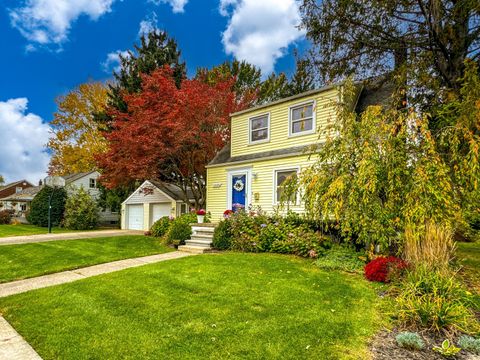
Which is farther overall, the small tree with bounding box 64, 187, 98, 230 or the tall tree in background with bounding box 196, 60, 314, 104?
the tall tree in background with bounding box 196, 60, 314, 104

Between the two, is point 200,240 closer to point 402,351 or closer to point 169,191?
point 402,351

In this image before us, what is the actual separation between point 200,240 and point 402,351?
8419 millimetres

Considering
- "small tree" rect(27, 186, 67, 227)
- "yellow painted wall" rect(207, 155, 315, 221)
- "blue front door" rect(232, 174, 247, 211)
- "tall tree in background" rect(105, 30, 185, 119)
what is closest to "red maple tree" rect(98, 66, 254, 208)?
"yellow painted wall" rect(207, 155, 315, 221)

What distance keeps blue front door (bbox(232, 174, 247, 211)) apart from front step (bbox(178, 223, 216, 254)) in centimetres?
198

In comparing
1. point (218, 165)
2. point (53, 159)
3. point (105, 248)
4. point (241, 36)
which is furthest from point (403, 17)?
point (53, 159)

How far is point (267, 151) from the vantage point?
1332cm

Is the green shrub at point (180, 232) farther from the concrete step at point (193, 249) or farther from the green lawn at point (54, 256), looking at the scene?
the concrete step at point (193, 249)

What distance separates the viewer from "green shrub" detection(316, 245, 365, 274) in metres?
7.21

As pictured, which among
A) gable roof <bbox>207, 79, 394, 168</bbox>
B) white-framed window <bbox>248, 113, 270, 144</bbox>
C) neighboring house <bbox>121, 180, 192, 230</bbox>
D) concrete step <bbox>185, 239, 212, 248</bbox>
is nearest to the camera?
concrete step <bbox>185, 239, 212, 248</bbox>

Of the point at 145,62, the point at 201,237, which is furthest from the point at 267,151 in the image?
the point at 145,62

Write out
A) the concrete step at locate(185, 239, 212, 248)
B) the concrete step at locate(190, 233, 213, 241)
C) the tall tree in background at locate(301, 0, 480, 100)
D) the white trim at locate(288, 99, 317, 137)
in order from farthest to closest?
the white trim at locate(288, 99, 317, 137)
the concrete step at locate(190, 233, 213, 241)
the concrete step at locate(185, 239, 212, 248)
the tall tree in background at locate(301, 0, 480, 100)

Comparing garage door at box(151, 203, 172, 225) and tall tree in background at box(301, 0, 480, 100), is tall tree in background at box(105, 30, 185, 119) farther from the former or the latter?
tall tree in background at box(301, 0, 480, 100)

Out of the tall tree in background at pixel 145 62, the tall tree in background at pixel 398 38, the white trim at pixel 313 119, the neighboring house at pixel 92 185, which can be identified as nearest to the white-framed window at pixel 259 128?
the white trim at pixel 313 119

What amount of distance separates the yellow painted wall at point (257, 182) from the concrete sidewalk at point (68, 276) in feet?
16.5
